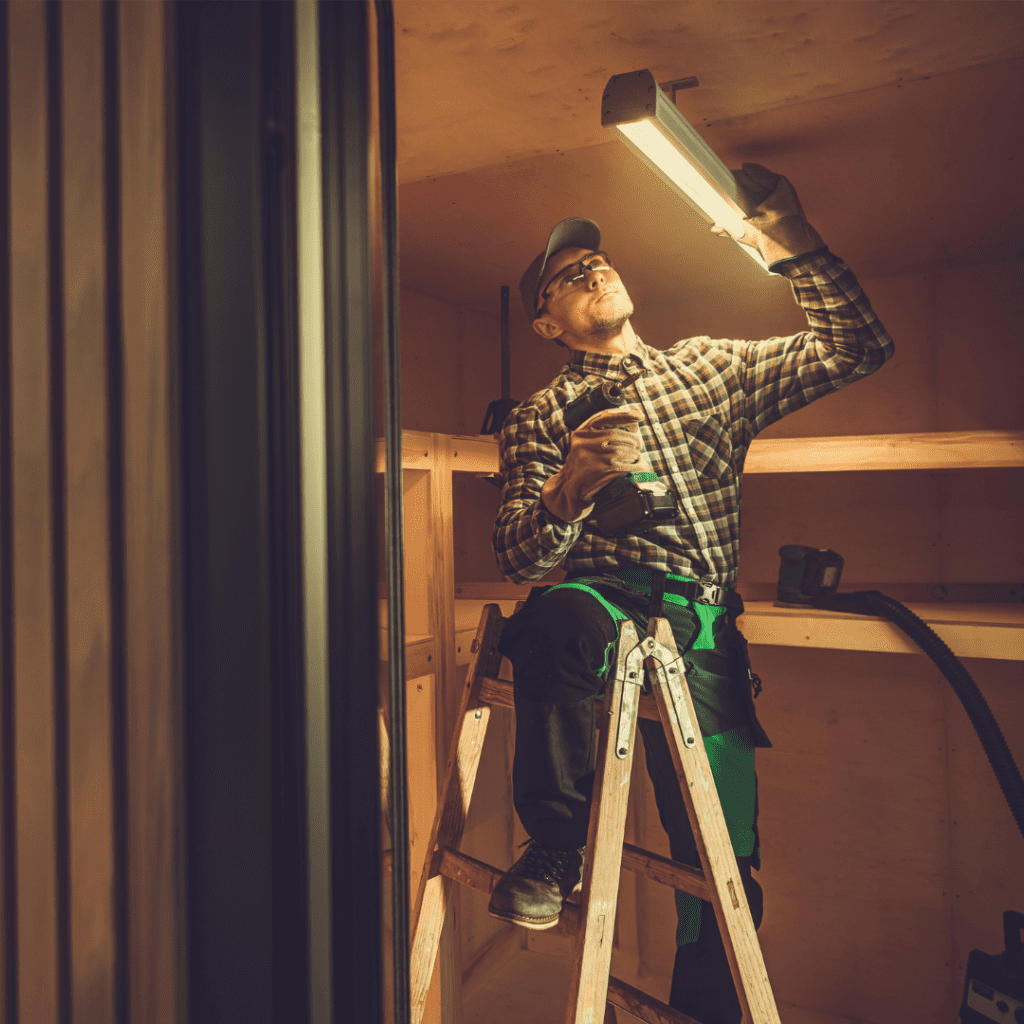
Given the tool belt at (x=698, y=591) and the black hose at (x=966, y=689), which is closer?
the tool belt at (x=698, y=591)

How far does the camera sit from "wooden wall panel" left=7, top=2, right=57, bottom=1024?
50 centimetres

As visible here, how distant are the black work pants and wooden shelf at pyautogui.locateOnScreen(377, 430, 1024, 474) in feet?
1.76

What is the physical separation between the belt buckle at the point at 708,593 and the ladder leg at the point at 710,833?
163 mm

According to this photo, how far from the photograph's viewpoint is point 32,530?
0.51 meters

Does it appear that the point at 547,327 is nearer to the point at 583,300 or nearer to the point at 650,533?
the point at 583,300

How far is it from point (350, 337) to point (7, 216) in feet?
0.86

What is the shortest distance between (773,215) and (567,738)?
1.00 m

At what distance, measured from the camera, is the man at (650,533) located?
125cm

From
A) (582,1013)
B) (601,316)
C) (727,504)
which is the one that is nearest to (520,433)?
(601,316)

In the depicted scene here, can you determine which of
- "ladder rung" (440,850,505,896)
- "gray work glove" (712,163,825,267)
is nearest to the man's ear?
"gray work glove" (712,163,825,267)

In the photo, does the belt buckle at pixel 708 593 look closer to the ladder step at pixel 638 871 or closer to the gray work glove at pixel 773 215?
the ladder step at pixel 638 871

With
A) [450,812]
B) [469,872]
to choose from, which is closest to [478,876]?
A: [469,872]

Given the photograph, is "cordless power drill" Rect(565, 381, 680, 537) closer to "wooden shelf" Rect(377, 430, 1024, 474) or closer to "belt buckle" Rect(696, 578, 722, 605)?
"belt buckle" Rect(696, 578, 722, 605)

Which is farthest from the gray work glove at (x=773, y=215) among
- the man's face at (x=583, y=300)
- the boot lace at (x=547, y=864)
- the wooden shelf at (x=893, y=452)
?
the boot lace at (x=547, y=864)
